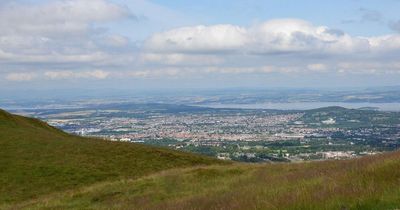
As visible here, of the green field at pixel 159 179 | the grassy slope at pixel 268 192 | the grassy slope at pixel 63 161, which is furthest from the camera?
the grassy slope at pixel 63 161

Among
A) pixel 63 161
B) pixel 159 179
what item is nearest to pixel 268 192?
pixel 159 179

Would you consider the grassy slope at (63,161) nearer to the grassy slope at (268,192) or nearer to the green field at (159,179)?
the green field at (159,179)

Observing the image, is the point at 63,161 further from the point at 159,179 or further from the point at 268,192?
the point at 268,192

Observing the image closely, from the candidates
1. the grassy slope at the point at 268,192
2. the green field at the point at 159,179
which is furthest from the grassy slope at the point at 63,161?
the grassy slope at the point at 268,192

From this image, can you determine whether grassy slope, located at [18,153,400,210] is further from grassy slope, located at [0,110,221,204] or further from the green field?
grassy slope, located at [0,110,221,204]

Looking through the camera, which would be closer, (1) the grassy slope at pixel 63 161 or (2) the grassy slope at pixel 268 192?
(2) the grassy slope at pixel 268 192

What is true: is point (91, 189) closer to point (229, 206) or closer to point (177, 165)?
point (177, 165)
